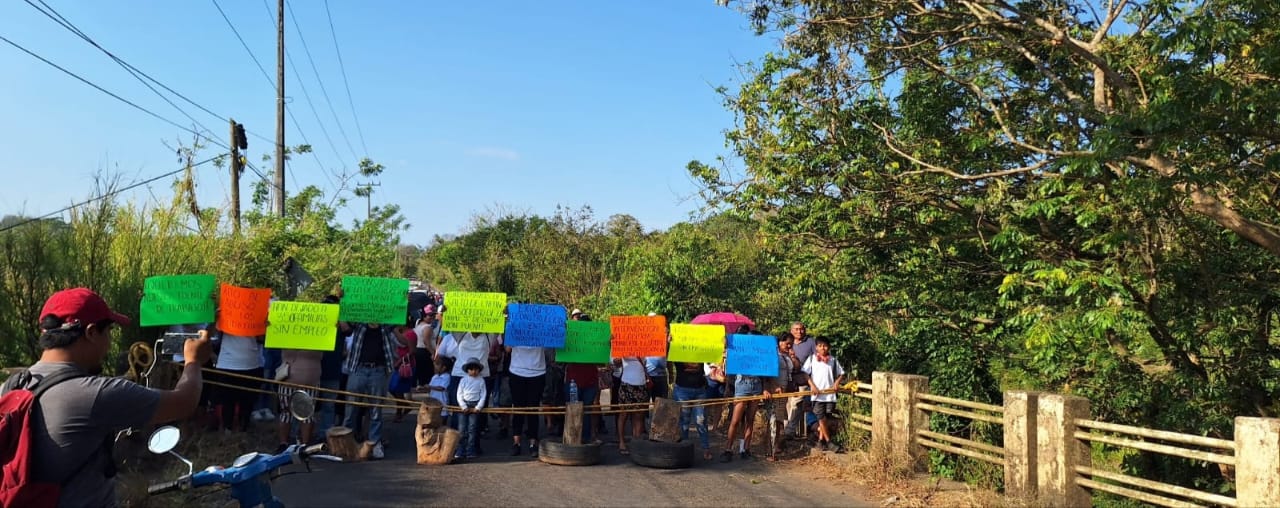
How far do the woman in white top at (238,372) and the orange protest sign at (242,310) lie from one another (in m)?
0.29

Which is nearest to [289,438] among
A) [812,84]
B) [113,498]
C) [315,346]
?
[315,346]

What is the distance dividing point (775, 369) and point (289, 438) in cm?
624

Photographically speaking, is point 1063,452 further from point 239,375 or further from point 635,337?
point 239,375

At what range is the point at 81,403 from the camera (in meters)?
3.32

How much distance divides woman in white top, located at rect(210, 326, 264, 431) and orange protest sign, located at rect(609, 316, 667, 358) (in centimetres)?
437

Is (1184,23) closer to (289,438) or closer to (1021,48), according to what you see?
(1021,48)

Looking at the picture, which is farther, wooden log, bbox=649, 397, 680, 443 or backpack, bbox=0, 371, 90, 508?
wooden log, bbox=649, 397, 680, 443

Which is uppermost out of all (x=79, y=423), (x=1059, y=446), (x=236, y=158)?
(x=236, y=158)

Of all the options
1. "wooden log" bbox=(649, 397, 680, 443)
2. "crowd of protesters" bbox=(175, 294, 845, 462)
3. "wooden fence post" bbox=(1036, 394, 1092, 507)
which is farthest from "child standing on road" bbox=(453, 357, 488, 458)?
"wooden fence post" bbox=(1036, 394, 1092, 507)

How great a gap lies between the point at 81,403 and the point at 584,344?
7896 mm

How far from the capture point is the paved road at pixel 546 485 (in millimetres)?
8242

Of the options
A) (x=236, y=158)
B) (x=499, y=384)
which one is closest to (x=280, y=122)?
(x=236, y=158)

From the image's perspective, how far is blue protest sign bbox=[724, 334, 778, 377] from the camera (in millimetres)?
11008

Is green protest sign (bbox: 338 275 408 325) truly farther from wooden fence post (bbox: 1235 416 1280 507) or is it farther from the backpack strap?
wooden fence post (bbox: 1235 416 1280 507)
